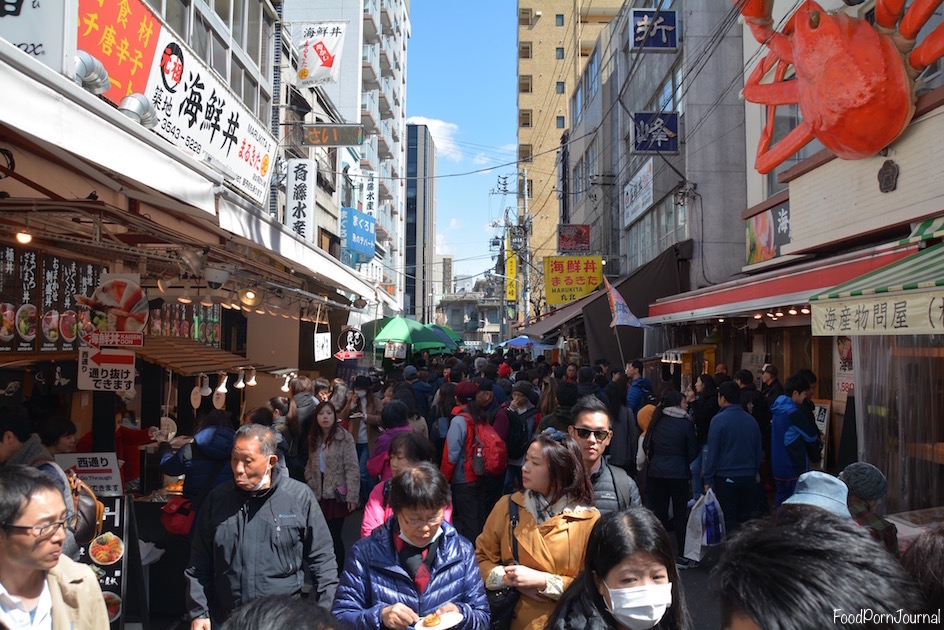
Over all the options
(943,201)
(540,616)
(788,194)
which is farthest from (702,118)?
(540,616)

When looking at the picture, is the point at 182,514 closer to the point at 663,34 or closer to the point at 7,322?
the point at 7,322

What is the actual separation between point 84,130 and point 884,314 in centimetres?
549

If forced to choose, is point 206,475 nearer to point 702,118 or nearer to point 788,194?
point 788,194

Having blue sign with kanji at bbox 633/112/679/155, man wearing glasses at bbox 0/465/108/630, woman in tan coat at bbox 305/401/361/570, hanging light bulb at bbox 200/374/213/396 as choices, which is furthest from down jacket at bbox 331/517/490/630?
blue sign with kanji at bbox 633/112/679/155

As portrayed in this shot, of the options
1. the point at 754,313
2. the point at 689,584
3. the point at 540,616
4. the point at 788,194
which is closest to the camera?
the point at 540,616

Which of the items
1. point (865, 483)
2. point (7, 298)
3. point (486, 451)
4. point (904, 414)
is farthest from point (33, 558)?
point (904, 414)

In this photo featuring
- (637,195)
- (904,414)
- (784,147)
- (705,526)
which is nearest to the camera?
(904,414)

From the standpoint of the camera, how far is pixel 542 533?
3.18 metres

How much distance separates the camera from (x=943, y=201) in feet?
23.6

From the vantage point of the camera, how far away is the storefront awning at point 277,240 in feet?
17.3

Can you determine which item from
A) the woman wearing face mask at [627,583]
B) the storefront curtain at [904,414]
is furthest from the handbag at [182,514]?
the storefront curtain at [904,414]

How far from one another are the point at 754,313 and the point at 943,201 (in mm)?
3537

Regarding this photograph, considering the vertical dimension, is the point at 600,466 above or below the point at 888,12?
below

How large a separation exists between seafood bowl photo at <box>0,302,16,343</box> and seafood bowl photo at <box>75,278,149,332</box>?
1799 mm
